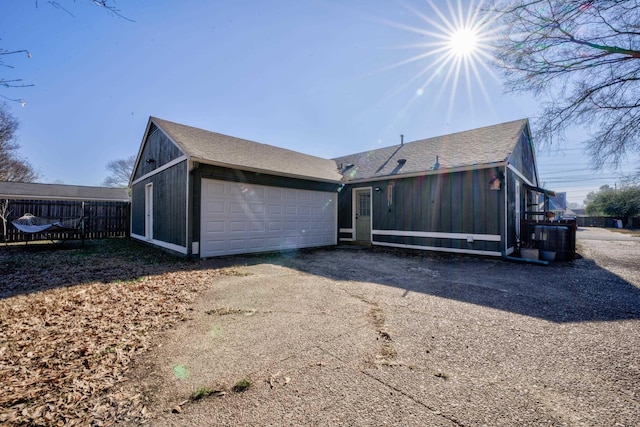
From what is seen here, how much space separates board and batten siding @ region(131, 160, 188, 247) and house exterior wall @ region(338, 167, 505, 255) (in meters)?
6.45

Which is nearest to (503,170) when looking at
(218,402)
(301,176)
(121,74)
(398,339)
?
(301,176)

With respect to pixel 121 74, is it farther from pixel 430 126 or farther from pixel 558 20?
pixel 430 126

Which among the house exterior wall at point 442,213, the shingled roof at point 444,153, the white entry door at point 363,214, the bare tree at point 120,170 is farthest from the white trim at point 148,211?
the bare tree at point 120,170

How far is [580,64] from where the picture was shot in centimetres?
762

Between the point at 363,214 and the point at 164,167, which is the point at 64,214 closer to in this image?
the point at 164,167

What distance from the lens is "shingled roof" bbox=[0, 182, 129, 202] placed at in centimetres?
1544

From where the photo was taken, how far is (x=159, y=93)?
7.93 metres

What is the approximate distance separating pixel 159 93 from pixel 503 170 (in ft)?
33.3

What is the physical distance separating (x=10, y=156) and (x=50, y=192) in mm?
8449

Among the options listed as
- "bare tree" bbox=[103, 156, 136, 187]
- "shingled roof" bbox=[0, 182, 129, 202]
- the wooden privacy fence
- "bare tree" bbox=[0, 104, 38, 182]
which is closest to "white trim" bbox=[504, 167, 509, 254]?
the wooden privacy fence

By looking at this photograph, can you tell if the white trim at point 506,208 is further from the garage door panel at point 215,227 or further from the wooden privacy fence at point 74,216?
the wooden privacy fence at point 74,216

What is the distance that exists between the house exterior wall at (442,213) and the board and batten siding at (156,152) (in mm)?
6922

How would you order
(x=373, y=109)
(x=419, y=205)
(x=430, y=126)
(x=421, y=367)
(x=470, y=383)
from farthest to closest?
(x=430, y=126) → (x=373, y=109) → (x=419, y=205) → (x=421, y=367) → (x=470, y=383)

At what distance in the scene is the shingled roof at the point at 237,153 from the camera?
764 centimetres
